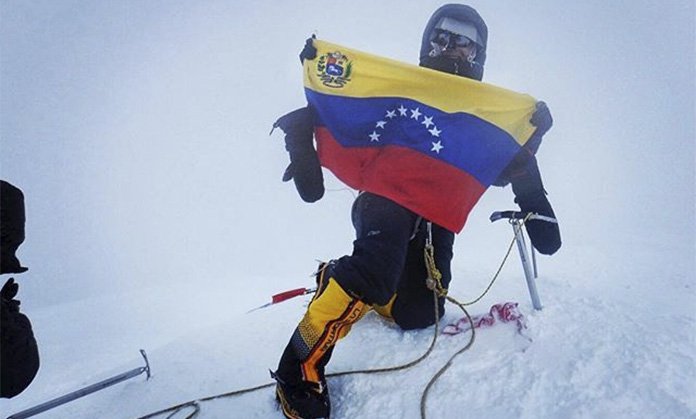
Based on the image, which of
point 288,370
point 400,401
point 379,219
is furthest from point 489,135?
point 288,370

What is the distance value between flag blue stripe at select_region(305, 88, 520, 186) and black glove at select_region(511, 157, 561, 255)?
0.59ft

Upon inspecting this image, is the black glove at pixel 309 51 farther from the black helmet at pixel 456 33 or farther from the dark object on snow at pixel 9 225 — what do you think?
the dark object on snow at pixel 9 225

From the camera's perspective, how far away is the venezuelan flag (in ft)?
5.80

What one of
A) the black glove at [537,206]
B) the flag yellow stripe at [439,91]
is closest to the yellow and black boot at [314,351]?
the flag yellow stripe at [439,91]

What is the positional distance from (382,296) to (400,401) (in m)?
0.36

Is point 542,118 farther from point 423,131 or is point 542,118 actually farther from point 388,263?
point 388,263

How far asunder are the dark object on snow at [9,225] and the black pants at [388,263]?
1086 mm

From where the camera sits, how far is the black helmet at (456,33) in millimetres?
2156

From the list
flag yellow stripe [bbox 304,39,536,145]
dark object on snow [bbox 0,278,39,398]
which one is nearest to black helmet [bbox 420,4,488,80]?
flag yellow stripe [bbox 304,39,536,145]

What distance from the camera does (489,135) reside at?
1.88 m

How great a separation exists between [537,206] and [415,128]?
76 centimetres

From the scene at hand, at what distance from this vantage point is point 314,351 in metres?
1.46

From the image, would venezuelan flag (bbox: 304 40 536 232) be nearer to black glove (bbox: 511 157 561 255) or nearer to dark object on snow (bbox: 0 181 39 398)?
black glove (bbox: 511 157 561 255)

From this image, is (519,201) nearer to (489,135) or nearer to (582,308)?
(489,135)
